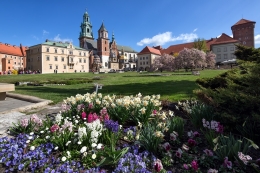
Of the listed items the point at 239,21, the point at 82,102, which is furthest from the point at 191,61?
the point at 239,21

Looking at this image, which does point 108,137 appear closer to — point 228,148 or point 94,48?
point 228,148

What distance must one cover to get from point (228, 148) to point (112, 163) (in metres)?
1.64

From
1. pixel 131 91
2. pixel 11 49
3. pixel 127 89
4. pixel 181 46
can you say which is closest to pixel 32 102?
pixel 131 91

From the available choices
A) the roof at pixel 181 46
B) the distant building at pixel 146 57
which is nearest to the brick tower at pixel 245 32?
the roof at pixel 181 46

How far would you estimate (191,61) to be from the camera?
1572 inches

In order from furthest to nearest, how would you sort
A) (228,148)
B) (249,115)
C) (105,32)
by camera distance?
(105,32)
(249,115)
(228,148)

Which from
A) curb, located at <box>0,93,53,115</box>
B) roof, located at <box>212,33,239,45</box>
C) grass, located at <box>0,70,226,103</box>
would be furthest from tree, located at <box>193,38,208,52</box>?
curb, located at <box>0,93,53,115</box>

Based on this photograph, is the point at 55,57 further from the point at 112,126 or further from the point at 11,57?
the point at 112,126

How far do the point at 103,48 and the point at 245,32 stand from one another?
69182mm

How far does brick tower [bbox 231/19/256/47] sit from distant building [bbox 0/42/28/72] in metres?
99.2

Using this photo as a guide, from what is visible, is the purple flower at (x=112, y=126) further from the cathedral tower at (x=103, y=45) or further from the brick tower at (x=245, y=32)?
the cathedral tower at (x=103, y=45)

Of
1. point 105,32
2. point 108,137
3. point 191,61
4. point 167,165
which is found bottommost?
point 167,165

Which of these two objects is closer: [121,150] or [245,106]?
[121,150]

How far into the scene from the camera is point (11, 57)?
7212 cm
